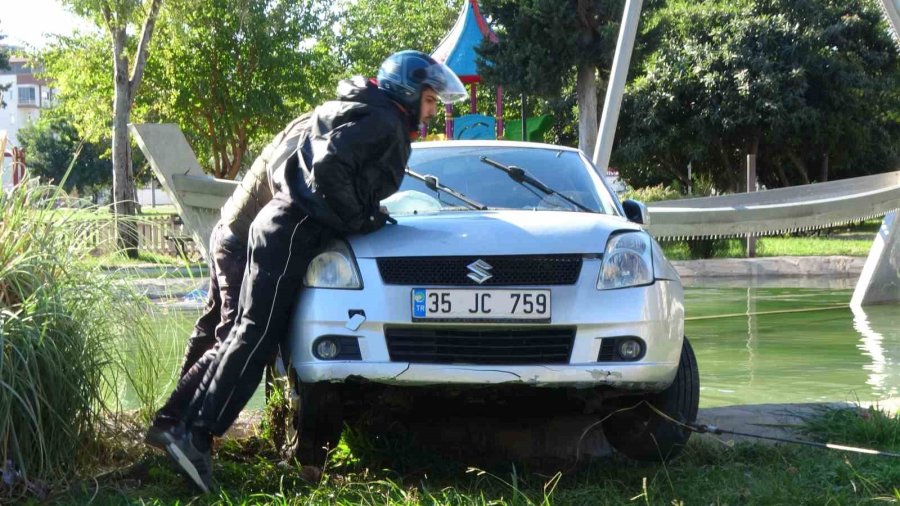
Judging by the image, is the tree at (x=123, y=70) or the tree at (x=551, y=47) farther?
the tree at (x=123, y=70)

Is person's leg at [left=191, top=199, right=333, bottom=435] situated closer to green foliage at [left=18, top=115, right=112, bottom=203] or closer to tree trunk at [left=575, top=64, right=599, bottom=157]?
tree trunk at [left=575, top=64, right=599, bottom=157]

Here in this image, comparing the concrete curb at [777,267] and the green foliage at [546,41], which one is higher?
the green foliage at [546,41]

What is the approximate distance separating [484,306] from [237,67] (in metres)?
40.0

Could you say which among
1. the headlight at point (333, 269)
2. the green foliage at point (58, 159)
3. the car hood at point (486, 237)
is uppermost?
the car hood at point (486, 237)

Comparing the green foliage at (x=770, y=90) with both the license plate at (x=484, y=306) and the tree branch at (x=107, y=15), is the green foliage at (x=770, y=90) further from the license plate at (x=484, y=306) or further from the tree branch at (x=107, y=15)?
the license plate at (x=484, y=306)

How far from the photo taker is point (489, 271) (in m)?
4.53

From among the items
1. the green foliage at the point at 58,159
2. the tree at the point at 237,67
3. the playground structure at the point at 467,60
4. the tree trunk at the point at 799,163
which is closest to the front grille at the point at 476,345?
the playground structure at the point at 467,60

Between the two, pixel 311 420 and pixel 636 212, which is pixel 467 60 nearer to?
pixel 636 212

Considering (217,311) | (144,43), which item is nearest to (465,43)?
(144,43)

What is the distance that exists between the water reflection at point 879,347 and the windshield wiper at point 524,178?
8.29 ft

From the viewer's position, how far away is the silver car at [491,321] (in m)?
4.48

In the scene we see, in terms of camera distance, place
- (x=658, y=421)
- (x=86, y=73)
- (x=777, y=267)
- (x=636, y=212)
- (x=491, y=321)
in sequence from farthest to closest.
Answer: (x=86, y=73)
(x=777, y=267)
(x=636, y=212)
(x=658, y=421)
(x=491, y=321)

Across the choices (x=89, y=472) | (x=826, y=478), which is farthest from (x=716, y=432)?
(x=89, y=472)

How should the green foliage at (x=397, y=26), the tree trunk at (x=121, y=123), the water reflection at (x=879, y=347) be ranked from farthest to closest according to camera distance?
the green foliage at (x=397, y=26), the tree trunk at (x=121, y=123), the water reflection at (x=879, y=347)
